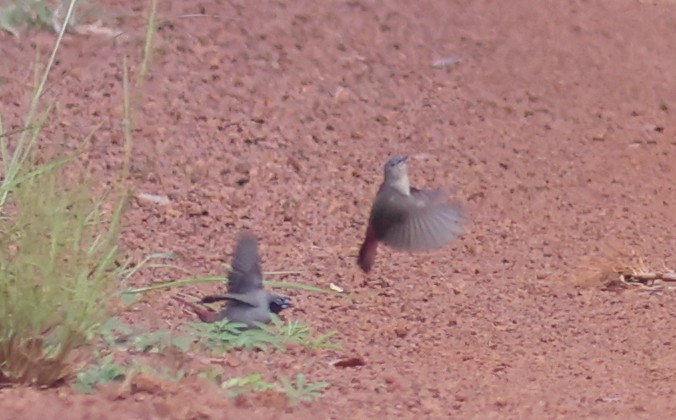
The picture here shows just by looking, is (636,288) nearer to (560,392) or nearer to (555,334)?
(555,334)

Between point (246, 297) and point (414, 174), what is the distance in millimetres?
3071

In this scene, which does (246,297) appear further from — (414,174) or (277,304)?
(414,174)

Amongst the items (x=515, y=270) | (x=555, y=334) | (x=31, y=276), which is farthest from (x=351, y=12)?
(x=31, y=276)


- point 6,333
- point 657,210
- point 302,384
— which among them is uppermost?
point 6,333

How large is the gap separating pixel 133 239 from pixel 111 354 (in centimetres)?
234

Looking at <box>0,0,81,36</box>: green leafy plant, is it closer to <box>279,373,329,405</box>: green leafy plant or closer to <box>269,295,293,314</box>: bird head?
<box>269,295,293,314</box>: bird head

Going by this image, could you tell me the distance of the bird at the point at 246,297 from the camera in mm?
5078

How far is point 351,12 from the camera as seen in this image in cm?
1005

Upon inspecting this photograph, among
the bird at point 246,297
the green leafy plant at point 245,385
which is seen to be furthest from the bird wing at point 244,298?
the green leafy plant at point 245,385

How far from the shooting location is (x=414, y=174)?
8.00 metres

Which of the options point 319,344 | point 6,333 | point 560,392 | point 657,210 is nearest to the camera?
point 6,333

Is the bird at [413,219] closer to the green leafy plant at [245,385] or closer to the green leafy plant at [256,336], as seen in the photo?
the green leafy plant at [256,336]

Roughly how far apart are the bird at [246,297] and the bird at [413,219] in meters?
0.47

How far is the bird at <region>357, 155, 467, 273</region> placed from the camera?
507 centimetres
